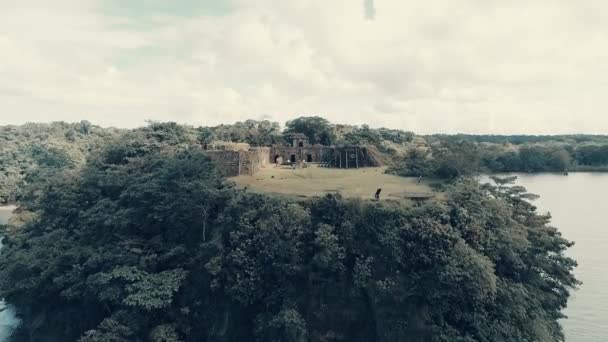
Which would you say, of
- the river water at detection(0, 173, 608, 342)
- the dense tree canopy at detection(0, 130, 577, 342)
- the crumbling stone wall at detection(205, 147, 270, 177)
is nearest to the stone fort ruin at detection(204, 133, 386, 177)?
the crumbling stone wall at detection(205, 147, 270, 177)

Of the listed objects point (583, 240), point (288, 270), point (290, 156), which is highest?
point (290, 156)

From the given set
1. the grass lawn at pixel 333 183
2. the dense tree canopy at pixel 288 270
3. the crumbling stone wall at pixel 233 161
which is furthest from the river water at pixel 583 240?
the crumbling stone wall at pixel 233 161

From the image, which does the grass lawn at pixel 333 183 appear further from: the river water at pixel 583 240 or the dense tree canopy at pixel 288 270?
the river water at pixel 583 240

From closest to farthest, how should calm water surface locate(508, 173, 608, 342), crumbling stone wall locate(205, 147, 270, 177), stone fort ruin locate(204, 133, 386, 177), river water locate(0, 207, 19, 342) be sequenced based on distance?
calm water surface locate(508, 173, 608, 342), river water locate(0, 207, 19, 342), crumbling stone wall locate(205, 147, 270, 177), stone fort ruin locate(204, 133, 386, 177)

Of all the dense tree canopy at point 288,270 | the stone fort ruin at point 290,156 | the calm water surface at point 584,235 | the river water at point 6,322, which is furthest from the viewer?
the stone fort ruin at point 290,156

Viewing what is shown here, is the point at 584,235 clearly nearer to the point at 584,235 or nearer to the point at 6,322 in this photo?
the point at 584,235

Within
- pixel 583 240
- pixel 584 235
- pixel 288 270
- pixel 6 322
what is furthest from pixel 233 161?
pixel 584 235

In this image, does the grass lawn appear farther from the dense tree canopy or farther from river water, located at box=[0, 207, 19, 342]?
river water, located at box=[0, 207, 19, 342]
